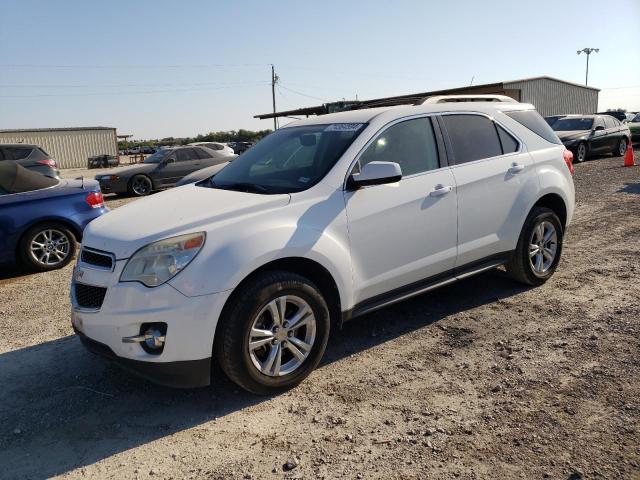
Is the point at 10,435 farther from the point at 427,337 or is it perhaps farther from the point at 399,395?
the point at 427,337

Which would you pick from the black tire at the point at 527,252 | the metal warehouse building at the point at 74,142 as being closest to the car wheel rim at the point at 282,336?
the black tire at the point at 527,252

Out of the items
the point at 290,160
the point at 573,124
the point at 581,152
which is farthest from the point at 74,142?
the point at 290,160

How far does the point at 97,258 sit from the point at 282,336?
1297 mm

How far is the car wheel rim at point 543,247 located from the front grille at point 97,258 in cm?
371

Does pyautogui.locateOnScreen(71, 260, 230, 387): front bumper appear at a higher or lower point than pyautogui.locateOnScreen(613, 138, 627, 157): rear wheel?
lower

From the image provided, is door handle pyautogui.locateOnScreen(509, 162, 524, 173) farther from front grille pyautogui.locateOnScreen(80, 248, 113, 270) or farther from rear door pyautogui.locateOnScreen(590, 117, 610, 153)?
rear door pyautogui.locateOnScreen(590, 117, 610, 153)

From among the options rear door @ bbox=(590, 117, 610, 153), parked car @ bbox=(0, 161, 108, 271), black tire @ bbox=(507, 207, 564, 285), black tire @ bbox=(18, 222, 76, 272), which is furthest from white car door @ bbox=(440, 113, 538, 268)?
rear door @ bbox=(590, 117, 610, 153)

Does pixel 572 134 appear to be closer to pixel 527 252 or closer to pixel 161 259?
pixel 527 252

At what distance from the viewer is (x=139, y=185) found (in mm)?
15664

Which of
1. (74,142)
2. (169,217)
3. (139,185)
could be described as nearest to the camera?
(169,217)

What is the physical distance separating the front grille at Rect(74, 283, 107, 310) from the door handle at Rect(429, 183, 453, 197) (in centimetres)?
248

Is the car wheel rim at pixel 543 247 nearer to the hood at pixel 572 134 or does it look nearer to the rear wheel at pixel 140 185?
the rear wheel at pixel 140 185

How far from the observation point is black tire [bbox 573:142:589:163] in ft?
56.9

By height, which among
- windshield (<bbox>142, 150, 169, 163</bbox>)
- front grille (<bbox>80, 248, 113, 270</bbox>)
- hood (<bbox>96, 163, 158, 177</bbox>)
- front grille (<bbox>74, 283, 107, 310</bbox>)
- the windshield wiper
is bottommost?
front grille (<bbox>74, 283, 107, 310</bbox>)
